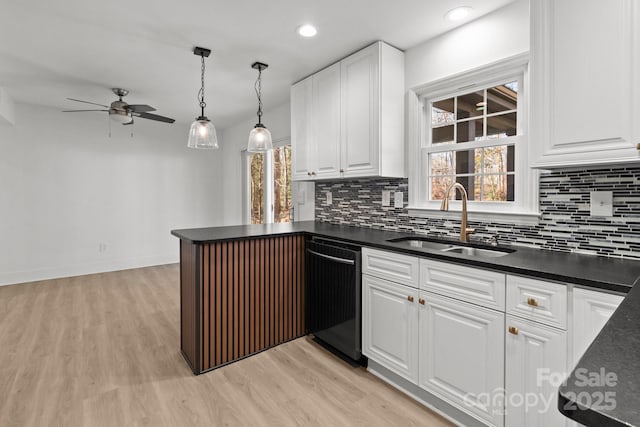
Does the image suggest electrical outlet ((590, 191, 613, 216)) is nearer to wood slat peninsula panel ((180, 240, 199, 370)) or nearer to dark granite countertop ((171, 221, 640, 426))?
dark granite countertop ((171, 221, 640, 426))

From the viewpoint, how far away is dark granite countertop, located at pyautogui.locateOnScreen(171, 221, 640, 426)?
1.39 ft

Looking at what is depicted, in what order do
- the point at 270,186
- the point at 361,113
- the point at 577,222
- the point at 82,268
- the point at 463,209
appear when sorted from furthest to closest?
the point at 270,186
the point at 82,268
the point at 361,113
the point at 463,209
the point at 577,222

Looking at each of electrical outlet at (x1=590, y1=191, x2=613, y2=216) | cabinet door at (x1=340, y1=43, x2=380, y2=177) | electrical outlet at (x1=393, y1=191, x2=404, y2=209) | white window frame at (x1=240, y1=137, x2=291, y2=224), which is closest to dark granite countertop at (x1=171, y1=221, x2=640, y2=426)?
electrical outlet at (x1=590, y1=191, x2=613, y2=216)

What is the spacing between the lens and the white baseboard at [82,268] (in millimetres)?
4438

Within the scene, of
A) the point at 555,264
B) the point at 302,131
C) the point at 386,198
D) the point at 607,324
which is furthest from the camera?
the point at 302,131

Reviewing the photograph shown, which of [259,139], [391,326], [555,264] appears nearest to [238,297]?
[391,326]

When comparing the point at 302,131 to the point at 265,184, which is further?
the point at 265,184

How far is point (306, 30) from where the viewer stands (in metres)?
2.44

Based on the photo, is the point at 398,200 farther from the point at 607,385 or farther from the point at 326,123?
the point at 607,385

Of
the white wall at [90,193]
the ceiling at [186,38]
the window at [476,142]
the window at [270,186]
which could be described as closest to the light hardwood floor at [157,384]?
the window at [476,142]

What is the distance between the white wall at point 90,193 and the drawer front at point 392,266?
4567 mm

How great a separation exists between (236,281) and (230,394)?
737mm

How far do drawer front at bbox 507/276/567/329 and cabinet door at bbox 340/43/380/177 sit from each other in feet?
4.47

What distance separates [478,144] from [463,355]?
4.78ft
